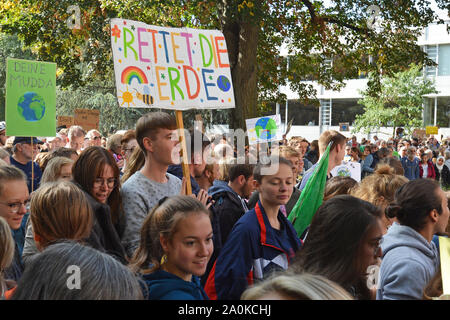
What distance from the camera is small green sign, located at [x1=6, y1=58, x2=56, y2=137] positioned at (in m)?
5.24

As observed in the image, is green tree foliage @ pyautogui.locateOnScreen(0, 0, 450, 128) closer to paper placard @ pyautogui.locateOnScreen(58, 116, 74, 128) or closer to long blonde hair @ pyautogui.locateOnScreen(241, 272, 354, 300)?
paper placard @ pyautogui.locateOnScreen(58, 116, 74, 128)

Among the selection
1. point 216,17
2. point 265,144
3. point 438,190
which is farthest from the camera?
point 216,17

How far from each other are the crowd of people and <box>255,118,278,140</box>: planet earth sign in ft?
16.7

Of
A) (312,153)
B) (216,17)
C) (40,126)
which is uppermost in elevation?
(216,17)

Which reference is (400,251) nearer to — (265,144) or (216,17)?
(265,144)

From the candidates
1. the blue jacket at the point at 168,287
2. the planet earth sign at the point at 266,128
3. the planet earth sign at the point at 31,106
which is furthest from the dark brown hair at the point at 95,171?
the planet earth sign at the point at 266,128

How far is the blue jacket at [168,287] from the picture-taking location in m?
2.16

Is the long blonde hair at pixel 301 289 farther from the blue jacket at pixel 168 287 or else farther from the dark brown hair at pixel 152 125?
the dark brown hair at pixel 152 125

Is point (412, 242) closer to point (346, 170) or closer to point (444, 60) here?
point (346, 170)

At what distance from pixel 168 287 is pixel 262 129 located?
733 centimetres

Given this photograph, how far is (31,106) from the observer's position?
5.39 m
